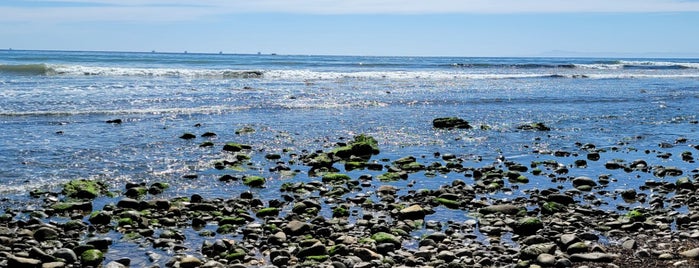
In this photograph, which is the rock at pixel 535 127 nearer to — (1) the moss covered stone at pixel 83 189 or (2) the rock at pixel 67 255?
(1) the moss covered stone at pixel 83 189

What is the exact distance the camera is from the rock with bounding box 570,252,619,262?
31.2 ft

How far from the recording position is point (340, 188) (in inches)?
556

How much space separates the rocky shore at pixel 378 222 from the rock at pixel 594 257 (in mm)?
19

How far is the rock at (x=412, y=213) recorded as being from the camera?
11883 mm

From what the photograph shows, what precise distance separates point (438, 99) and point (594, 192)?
2268cm

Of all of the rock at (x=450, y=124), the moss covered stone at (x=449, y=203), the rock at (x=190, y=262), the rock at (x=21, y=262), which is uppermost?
the rock at (x=21, y=262)

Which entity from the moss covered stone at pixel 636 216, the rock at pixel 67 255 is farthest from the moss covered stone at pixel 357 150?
the rock at pixel 67 255

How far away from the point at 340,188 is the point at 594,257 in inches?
226

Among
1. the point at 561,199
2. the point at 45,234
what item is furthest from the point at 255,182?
the point at 561,199

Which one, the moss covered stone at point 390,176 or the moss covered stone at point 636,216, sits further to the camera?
the moss covered stone at point 390,176

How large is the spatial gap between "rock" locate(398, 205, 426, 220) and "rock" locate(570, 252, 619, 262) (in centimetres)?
293

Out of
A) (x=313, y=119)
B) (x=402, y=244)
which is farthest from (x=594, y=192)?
(x=313, y=119)

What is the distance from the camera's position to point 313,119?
26469mm

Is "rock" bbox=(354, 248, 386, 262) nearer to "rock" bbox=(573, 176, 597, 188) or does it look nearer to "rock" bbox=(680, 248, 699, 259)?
"rock" bbox=(680, 248, 699, 259)
